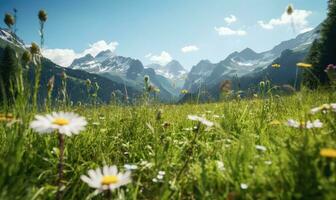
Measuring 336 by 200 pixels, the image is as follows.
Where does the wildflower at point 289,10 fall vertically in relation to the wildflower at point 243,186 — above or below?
above

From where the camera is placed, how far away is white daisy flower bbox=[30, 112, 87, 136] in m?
2.14

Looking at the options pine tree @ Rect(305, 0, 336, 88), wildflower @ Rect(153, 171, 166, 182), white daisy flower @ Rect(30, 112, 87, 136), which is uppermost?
pine tree @ Rect(305, 0, 336, 88)

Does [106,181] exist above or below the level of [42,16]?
below

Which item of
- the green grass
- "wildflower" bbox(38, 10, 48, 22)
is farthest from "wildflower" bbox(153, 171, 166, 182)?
"wildflower" bbox(38, 10, 48, 22)

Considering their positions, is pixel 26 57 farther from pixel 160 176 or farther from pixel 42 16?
pixel 160 176

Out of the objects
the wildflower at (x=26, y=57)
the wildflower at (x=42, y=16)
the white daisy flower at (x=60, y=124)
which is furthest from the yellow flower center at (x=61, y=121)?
the wildflower at (x=42, y=16)

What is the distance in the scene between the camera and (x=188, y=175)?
2787 millimetres

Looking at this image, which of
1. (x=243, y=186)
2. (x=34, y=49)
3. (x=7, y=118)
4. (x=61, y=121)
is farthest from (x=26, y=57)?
(x=243, y=186)

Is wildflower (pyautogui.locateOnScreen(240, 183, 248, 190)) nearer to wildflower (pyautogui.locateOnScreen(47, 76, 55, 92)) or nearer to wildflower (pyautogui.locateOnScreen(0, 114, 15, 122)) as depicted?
wildflower (pyautogui.locateOnScreen(0, 114, 15, 122))

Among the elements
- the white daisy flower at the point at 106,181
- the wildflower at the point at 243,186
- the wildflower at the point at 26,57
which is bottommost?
the wildflower at the point at 243,186

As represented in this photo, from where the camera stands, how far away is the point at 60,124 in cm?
230

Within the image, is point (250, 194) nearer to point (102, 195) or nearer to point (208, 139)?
point (102, 195)

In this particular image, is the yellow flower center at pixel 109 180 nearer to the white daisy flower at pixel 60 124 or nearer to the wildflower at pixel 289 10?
the white daisy flower at pixel 60 124

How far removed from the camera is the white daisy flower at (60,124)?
7.04 feet
